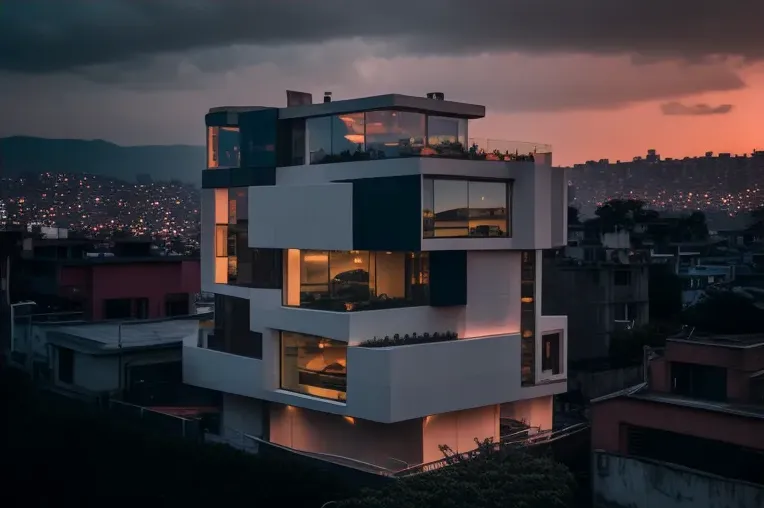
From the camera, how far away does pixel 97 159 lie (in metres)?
96.5

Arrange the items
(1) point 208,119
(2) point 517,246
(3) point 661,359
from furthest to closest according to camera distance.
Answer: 1. (1) point 208,119
2. (2) point 517,246
3. (3) point 661,359

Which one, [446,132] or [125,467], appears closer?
[125,467]

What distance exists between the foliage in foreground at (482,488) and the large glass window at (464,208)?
595 cm

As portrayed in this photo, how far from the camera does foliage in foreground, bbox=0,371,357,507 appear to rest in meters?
19.9

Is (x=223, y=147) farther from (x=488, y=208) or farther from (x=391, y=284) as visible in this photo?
(x=488, y=208)

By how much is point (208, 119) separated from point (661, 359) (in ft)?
46.9

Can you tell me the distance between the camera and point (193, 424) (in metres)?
22.9

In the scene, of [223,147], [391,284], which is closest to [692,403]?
[391,284]

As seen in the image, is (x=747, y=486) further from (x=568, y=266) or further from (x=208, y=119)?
(x=568, y=266)

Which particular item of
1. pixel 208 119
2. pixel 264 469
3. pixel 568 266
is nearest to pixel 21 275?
pixel 208 119

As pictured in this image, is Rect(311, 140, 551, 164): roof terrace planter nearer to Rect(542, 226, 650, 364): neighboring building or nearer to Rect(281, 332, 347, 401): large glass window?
Rect(281, 332, 347, 401): large glass window

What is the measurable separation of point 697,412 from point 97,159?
86.4 meters

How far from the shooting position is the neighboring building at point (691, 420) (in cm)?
1853

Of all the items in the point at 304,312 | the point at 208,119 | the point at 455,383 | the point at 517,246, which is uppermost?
the point at 208,119
